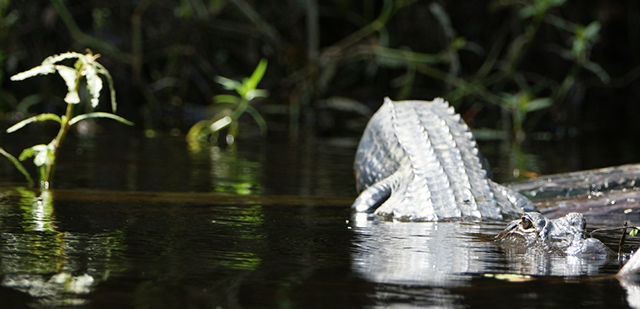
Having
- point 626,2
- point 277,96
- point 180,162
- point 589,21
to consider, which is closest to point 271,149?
point 180,162

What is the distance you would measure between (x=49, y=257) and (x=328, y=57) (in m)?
7.65

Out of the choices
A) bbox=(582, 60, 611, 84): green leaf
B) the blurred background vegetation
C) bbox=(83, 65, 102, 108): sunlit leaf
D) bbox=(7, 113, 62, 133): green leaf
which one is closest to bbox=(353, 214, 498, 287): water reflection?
bbox=(83, 65, 102, 108): sunlit leaf

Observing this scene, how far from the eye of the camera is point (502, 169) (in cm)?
600

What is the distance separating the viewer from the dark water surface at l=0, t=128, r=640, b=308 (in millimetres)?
1970

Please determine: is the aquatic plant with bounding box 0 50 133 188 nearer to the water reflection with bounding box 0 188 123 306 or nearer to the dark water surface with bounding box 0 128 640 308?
the dark water surface with bounding box 0 128 640 308

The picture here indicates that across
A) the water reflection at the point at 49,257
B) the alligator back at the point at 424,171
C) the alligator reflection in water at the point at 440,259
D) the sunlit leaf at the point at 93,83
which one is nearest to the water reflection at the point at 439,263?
the alligator reflection in water at the point at 440,259

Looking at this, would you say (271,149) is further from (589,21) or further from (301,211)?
(589,21)

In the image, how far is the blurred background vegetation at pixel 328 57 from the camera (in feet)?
30.3

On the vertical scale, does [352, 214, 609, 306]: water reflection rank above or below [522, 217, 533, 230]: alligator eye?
below

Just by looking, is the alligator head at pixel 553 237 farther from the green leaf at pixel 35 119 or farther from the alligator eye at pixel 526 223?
the green leaf at pixel 35 119

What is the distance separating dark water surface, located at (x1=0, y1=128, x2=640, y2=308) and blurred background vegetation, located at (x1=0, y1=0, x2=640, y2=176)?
4266 mm

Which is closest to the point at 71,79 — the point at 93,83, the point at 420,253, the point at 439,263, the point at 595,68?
the point at 93,83

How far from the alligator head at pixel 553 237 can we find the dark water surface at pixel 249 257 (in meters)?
0.09

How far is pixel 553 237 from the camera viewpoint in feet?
9.05
